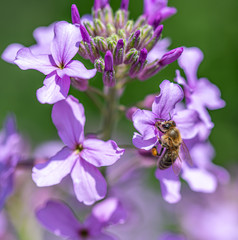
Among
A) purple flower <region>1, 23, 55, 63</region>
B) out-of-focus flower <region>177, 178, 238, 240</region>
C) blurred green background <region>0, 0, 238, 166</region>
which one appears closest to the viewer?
purple flower <region>1, 23, 55, 63</region>

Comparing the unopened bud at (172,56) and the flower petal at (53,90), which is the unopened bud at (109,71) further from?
the unopened bud at (172,56)

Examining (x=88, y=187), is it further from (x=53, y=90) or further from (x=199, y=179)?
(x=199, y=179)

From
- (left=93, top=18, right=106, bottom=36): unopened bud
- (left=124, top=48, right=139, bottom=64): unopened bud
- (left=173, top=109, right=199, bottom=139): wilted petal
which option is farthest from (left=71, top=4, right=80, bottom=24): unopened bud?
(left=173, top=109, right=199, bottom=139): wilted petal

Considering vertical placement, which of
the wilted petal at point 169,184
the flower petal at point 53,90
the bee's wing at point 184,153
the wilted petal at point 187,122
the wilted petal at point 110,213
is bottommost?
the wilted petal at point 110,213

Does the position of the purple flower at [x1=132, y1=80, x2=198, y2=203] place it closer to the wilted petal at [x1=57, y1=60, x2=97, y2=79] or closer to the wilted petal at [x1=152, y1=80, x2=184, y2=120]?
the wilted petal at [x1=152, y1=80, x2=184, y2=120]

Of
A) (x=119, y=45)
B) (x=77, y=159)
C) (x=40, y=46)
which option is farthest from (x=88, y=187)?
(x=40, y=46)

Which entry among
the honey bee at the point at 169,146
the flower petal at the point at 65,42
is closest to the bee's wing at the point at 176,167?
the honey bee at the point at 169,146
